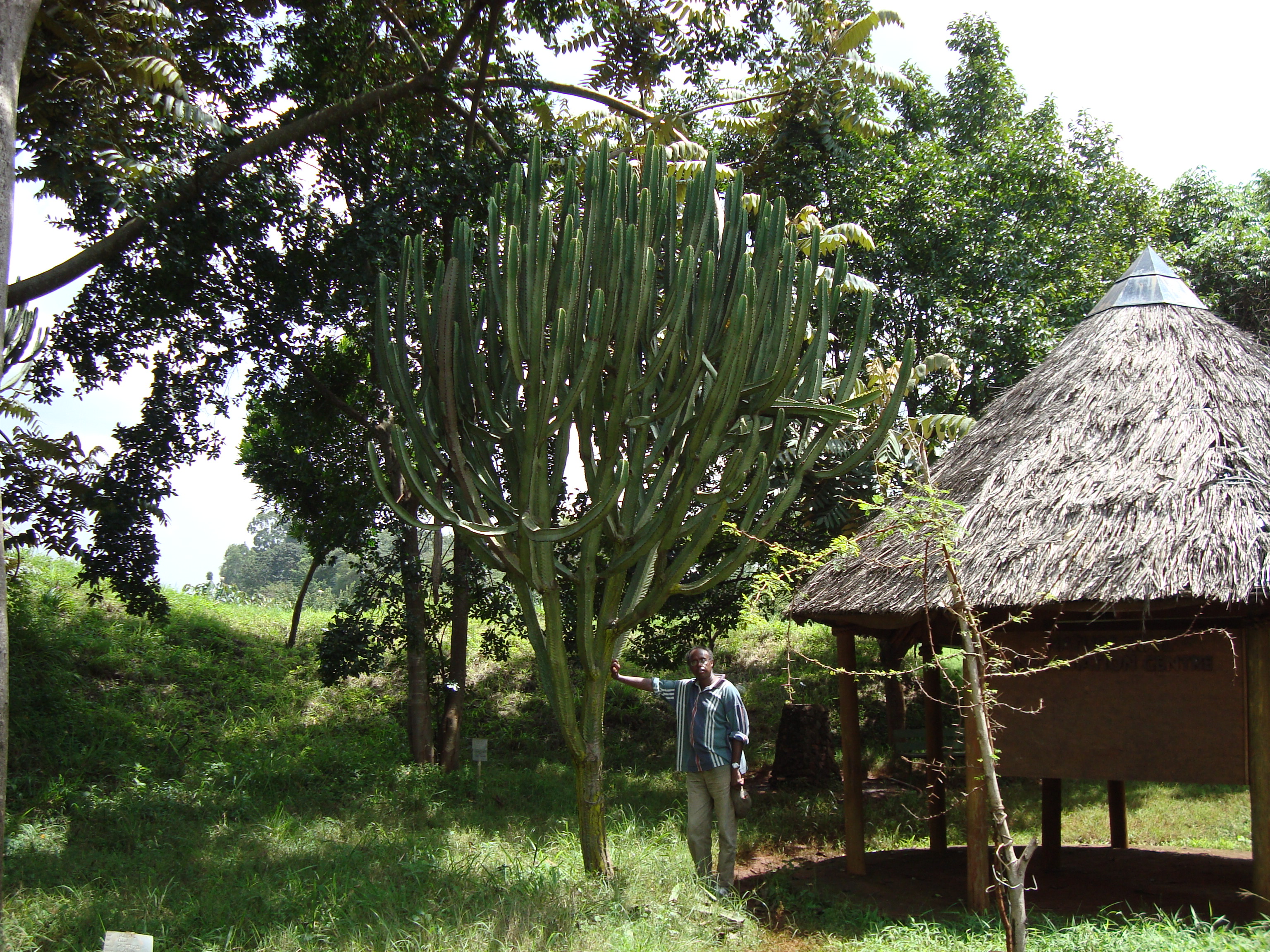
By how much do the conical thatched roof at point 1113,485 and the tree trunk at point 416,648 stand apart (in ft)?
16.0

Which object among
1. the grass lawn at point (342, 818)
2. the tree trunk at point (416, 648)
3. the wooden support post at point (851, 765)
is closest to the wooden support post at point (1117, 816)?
the grass lawn at point (342, 818)

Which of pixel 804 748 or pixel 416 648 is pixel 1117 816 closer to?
pixel 804 748

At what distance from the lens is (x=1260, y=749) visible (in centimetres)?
592

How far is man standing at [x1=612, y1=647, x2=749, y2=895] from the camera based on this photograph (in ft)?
21.5

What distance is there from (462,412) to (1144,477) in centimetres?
478

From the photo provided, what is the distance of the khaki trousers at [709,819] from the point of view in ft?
21.6

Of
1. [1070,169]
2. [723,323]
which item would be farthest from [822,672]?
[723,323]

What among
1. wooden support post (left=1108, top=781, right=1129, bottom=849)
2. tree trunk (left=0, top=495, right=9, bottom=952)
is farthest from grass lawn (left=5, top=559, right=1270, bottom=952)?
wooden support post (left=1108, top=781, right=1129, bottom=849)

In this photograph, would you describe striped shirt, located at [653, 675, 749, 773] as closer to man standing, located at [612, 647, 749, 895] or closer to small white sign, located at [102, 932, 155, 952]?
man standing, located at [612, 647, 749, 895]

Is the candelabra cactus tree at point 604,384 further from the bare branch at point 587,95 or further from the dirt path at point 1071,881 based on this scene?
the bare branch at point 587,95

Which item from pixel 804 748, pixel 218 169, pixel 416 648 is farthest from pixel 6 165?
pixel 804 748

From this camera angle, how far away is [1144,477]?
6629 millimetres

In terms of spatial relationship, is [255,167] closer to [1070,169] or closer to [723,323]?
[723,323]

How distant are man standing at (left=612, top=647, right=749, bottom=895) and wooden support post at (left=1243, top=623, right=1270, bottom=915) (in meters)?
3.21
